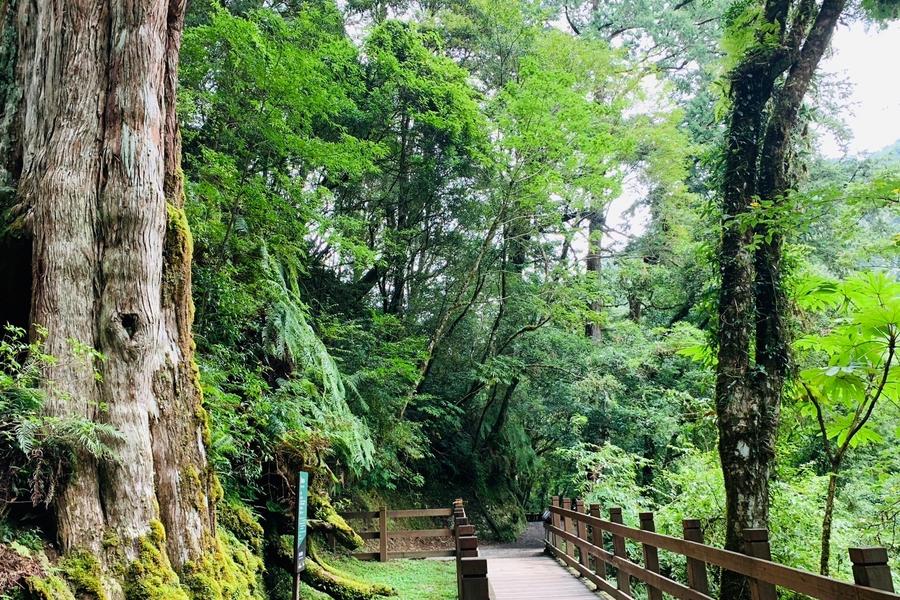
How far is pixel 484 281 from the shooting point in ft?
47.0

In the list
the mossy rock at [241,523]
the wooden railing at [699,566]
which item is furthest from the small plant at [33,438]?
the wooden railing at [699,566]

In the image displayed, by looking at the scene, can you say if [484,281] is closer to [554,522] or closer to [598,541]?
[554,522]

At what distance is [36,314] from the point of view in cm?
344

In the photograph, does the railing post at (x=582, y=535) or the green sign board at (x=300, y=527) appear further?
the railing post at (x=582, y=535)

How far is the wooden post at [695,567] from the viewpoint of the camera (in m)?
4.11

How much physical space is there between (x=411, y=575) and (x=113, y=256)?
23.2 ft

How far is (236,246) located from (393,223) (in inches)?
313

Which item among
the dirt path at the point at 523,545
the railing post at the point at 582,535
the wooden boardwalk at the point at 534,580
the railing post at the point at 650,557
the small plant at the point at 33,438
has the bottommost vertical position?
the dirt path at the point at 523,545

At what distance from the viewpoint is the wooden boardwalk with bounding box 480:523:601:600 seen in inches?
254

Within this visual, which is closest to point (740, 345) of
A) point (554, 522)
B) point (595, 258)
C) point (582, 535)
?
point (582, 535)

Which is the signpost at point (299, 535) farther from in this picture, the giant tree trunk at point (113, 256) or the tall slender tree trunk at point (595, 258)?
the tall slender tree trunk at point (595, 258)

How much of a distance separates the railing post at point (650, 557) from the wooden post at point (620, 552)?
72cm

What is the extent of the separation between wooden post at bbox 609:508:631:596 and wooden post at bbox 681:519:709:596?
1.61 metres

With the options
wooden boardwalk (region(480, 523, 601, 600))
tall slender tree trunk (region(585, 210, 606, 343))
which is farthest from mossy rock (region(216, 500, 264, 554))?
tall slender tree trunk (region(585, 210, 606, 343))
